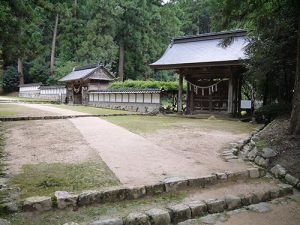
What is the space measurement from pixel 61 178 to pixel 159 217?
2.10 m

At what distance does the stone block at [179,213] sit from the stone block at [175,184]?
2.14 ft

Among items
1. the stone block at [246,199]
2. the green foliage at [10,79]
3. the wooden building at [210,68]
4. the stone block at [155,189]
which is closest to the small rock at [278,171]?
the stone block at [246,199]

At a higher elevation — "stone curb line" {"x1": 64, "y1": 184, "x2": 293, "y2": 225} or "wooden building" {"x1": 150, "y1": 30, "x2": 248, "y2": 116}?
"wooden building" {"x1": 150, "y1": 30, "x2": 248, "y2": 116}

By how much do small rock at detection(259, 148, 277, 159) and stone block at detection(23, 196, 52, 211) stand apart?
5074 mm

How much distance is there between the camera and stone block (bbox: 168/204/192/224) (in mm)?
4324

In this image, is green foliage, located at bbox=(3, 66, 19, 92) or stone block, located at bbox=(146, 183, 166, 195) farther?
green foliage, located at bbox=(3, 66, 19, 92)

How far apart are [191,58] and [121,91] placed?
9517mm

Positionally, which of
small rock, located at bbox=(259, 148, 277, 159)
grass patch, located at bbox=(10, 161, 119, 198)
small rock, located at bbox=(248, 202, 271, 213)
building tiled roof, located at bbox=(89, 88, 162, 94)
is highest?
building tiled roof, located at bbox=(89, 88, 162, 94)

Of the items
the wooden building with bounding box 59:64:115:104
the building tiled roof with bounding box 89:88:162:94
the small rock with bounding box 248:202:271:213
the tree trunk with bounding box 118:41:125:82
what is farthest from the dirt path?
the tree trunk with bounding box 118:41:125:82

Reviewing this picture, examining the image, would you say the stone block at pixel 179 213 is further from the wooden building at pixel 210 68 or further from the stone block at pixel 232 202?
the wooden building at pixel 210 68

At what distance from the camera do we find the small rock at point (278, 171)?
621 centimetres

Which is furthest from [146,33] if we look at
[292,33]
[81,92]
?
A: [292,33]

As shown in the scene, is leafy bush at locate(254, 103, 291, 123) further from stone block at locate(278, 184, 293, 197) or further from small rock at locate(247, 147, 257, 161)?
stone block at locate(278, 184, 293, 197)

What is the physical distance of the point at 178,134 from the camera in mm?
10781
